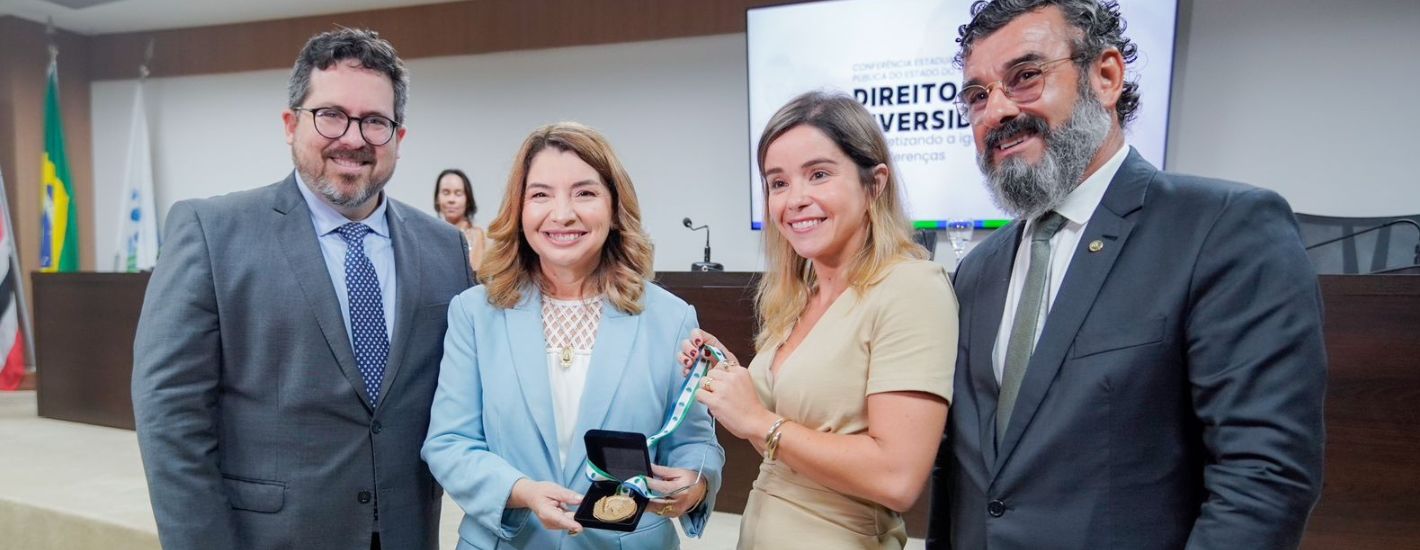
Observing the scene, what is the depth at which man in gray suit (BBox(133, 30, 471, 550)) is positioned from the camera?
4.95 ft

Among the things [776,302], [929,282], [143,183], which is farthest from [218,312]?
[143,183]

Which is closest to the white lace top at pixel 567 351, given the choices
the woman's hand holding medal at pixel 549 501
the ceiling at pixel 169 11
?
the woman's hand holding medal at pixel 549 501

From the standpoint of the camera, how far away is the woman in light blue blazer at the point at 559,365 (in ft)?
4.64

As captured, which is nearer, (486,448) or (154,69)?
(486,448)

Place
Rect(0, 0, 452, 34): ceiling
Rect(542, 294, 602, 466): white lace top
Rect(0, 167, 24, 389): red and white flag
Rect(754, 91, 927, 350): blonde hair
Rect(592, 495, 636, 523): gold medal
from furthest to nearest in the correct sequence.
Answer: Rect(0, 0, 452, 34): ceiling
Rect(0, 167, 24, 389): red and white flag
Rect(542, 294, 602, 466): white lace top
Rect(754, 91, 927, 350): blonde hair
Rect(592, 495, 636, 523): gold medal

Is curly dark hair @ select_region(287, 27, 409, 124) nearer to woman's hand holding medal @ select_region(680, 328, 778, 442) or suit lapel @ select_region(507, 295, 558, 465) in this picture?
suit lapel @ select_region(507, 295, 558, 465)

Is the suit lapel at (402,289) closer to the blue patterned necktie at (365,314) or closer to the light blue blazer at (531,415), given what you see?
the blue patterned necktie at (365,314)

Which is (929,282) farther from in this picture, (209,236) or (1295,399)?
(209,236)

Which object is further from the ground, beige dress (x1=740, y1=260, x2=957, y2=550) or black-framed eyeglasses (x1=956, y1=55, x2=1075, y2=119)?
black-framed eyeglasses (x1=956, y1=55, x2=1075, y2=119)

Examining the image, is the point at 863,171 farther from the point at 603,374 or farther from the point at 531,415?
the point at 531,415

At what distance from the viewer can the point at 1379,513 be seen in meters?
2.50

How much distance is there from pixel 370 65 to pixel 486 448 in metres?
0.81

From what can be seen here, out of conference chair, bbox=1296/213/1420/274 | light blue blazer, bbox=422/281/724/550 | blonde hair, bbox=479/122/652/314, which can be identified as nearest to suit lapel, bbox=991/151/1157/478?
light blue blazer, bbox=422/281/724/550

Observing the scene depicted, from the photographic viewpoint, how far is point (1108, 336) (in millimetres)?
1115
